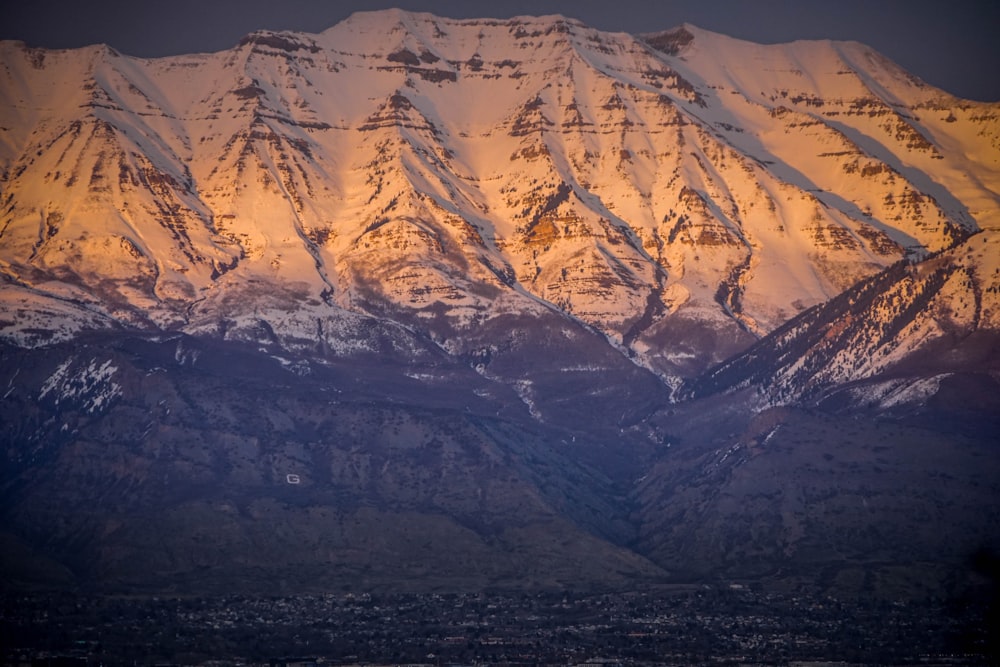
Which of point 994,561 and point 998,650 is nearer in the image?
point 994,561

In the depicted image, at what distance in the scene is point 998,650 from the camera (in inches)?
6658

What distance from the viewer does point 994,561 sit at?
452ft

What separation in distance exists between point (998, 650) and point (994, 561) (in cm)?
3310
